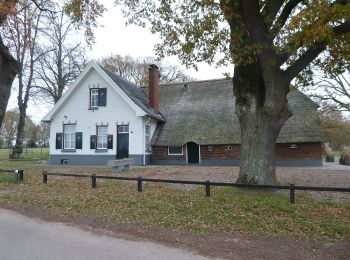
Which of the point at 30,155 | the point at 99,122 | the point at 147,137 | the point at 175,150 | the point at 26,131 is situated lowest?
the point at 30,155

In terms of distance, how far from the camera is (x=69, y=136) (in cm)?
2936

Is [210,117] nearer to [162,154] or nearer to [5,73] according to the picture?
[162,154]

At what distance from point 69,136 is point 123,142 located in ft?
16.6

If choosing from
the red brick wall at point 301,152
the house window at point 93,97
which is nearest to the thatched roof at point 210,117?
the red brick wall at point 301,152

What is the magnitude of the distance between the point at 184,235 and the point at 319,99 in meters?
38.3

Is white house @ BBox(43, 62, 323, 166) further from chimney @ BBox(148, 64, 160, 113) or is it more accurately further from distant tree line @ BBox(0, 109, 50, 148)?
distant tree line @ BBox(0, 109, 50, 148)

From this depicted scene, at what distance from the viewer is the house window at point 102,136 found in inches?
1107

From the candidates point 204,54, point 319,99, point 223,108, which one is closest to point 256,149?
point 204,54

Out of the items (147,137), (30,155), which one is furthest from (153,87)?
(30,155)

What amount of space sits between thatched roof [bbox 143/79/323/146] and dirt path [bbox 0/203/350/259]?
1908 cm

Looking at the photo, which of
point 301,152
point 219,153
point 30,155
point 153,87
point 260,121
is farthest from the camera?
point 30,155

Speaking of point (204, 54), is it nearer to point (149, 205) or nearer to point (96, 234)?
point (149, 205)

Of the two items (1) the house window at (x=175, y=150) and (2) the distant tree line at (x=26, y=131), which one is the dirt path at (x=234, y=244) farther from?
(2) the distant tree line at (x=26, y=131)

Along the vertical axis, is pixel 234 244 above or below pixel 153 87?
below
